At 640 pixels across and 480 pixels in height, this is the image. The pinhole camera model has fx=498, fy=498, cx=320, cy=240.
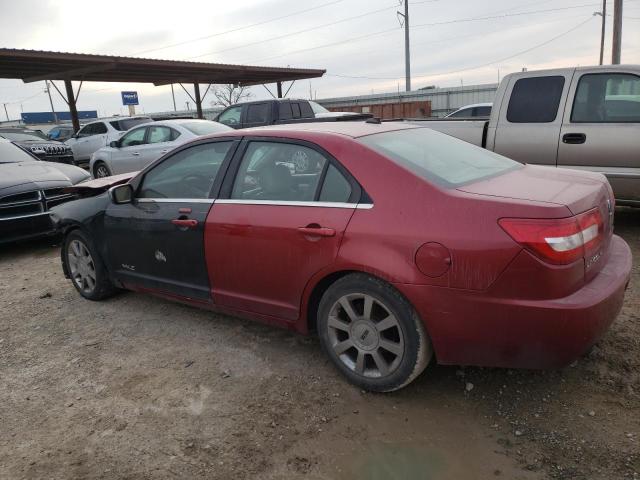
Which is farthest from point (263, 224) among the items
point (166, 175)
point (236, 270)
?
point (166, 175)

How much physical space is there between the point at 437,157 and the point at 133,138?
9741mm

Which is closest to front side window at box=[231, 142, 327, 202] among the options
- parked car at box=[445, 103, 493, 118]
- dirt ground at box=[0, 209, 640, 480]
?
dirt ground at box=[0, 209, 640, 480]

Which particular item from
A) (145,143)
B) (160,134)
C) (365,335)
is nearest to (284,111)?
(160,134)

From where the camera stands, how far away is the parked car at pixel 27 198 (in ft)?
20.3

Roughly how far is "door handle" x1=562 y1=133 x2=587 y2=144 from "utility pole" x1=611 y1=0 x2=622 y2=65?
52.0ft

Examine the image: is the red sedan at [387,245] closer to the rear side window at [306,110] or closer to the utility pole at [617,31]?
the rear side window at [306,110]

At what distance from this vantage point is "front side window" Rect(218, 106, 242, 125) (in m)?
12.9

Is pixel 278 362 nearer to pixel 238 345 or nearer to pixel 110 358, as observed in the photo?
pixel 238 345

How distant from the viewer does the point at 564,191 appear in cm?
265

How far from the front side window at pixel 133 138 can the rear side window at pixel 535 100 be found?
788 centimetres

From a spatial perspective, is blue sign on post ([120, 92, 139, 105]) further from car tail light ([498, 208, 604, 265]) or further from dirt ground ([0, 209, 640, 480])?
car tail light ([498, 208, 604, 265])

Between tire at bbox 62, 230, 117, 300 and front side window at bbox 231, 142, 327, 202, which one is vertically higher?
front side window at bbox 231, 142, 327, 202

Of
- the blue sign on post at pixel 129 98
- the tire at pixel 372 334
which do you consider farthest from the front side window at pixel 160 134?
the blue sign on post at pixel 129 98

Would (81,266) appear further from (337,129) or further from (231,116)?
(231,116)
